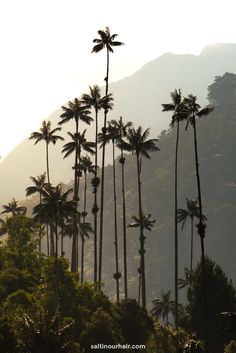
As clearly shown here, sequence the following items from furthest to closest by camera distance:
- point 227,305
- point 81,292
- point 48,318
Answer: point 227,305
point 81,292
point 48,318

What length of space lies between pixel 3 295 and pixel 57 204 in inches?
469

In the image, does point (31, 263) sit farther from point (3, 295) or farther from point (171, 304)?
point (171, 304)

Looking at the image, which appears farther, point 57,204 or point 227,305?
point 227,305

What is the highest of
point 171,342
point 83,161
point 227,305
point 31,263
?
point 83,161

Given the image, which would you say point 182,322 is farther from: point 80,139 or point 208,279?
point 80,139

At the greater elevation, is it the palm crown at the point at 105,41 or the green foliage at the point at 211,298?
the palm crown at the point at 105,41

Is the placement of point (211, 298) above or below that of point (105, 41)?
below

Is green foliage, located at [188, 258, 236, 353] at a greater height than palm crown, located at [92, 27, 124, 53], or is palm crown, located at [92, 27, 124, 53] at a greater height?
palm crown, located at [92, 27, 124, 53]

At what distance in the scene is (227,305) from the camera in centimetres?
6172

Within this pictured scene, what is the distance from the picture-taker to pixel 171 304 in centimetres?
10162

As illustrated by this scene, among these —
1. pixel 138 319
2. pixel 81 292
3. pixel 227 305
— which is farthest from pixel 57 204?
pixel 227 305

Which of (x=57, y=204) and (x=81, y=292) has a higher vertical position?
(x=57, y=204)

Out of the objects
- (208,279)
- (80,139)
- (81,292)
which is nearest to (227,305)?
(208,279)

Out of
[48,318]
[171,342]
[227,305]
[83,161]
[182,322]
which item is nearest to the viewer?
[48,318]
